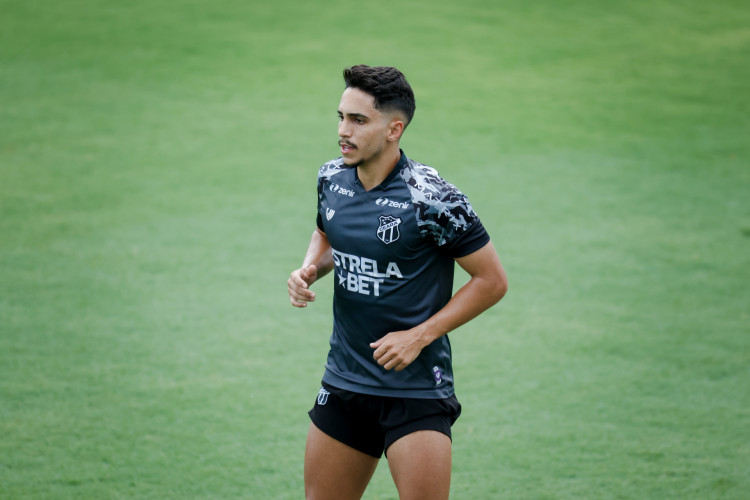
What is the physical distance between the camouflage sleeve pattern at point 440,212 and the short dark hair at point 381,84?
23 cm

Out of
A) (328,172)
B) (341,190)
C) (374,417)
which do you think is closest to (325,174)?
Answer: (328,172)

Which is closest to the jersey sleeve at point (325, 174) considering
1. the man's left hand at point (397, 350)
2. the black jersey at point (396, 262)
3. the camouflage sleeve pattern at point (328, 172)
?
the camouflage sleeve pattern at point (328, 172)

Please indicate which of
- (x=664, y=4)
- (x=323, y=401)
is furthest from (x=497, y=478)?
(x=664, y=4)

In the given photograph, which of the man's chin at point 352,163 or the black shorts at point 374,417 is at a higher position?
the man's chin at point 352,163

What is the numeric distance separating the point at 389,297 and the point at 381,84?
0.65m

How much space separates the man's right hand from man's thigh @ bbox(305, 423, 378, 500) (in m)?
0.43

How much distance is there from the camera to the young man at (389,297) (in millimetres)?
2574

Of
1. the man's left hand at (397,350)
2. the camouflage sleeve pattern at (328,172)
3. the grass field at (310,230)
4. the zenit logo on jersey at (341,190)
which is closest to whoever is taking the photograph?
the man's left hand at (397,350)

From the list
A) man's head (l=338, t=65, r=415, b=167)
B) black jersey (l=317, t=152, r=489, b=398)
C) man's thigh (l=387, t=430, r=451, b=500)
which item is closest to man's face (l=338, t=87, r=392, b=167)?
man's head (l=338, t=65, r=415, b=167)

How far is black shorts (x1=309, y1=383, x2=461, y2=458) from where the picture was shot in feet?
8.64

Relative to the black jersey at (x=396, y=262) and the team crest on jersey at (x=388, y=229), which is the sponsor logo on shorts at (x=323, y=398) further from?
the team crest on jersey at (x=388, y=229)

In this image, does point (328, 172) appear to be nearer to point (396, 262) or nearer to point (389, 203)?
point (389, 203)

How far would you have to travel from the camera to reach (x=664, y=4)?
11805mm

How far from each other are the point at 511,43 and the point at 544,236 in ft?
15.3
